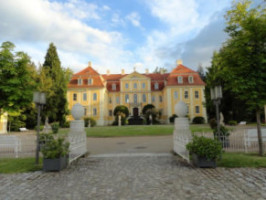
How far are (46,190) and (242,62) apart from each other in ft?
28.0

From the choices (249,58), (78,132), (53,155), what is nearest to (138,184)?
(53,155)

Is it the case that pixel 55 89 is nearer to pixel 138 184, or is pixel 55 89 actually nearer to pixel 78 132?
pixel 78 132

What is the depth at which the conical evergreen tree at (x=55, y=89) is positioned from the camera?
32.5 metres

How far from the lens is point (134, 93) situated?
42.4m

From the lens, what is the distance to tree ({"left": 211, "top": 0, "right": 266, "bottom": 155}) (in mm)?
7680

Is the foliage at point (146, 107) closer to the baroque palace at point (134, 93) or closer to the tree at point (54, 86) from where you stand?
the baroque palace at point (134, 93)

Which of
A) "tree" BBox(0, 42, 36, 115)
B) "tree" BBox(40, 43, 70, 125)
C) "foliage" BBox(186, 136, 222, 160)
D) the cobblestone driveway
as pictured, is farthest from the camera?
"tree" BBox(40, 43, 70, 125)

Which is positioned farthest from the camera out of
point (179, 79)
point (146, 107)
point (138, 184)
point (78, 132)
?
point (179, 79)

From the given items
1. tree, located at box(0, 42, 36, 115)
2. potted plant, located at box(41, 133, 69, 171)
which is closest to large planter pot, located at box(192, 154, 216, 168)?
potted plant, located at box(41, 133, 69, 171)

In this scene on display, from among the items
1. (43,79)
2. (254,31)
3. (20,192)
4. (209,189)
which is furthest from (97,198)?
(43,79)

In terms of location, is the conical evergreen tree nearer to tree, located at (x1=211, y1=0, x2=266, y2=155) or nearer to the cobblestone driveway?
the cobblestone driveway

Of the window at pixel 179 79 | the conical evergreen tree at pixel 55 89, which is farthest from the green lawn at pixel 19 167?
the window at pixel 179 79

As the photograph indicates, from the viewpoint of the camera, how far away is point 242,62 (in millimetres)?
7957

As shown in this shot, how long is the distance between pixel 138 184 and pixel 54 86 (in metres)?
32.7
